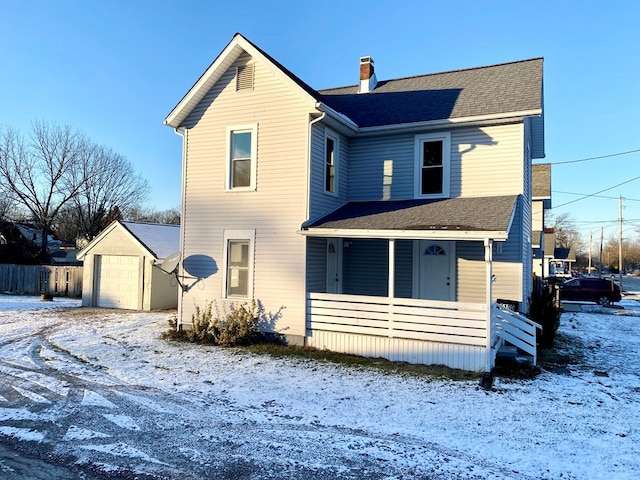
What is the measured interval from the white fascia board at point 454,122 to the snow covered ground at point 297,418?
5.81 meters

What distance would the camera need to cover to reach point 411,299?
30.2 ft

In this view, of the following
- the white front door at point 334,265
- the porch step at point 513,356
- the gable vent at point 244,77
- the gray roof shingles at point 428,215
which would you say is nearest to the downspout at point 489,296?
the gray roof shingles at point 428,215

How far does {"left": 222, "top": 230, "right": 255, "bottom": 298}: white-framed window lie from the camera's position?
11070 mm

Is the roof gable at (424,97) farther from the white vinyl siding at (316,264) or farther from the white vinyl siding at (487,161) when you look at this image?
the white vinyl siding at (316,264)

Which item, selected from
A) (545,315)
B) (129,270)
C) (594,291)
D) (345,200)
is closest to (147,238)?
(129,270)

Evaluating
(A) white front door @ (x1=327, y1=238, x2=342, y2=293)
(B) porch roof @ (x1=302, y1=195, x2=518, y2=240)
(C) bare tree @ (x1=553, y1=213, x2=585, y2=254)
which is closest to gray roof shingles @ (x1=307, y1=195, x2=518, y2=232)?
(B) porch roof @ (x1=302, y1=195, x2=518, y2=240)

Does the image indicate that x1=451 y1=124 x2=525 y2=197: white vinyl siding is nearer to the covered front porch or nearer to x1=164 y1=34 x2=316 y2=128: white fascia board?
the covered front porch

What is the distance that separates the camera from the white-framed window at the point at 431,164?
37.7ft

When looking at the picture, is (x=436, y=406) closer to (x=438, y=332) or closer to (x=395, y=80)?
(x=438, y=332)

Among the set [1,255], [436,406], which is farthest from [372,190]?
[1,255]

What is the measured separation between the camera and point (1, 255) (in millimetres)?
29828

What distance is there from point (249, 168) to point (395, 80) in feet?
22.4

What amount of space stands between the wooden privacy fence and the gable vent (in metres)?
15.7

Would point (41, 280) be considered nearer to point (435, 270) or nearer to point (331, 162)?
point (331, 162)
